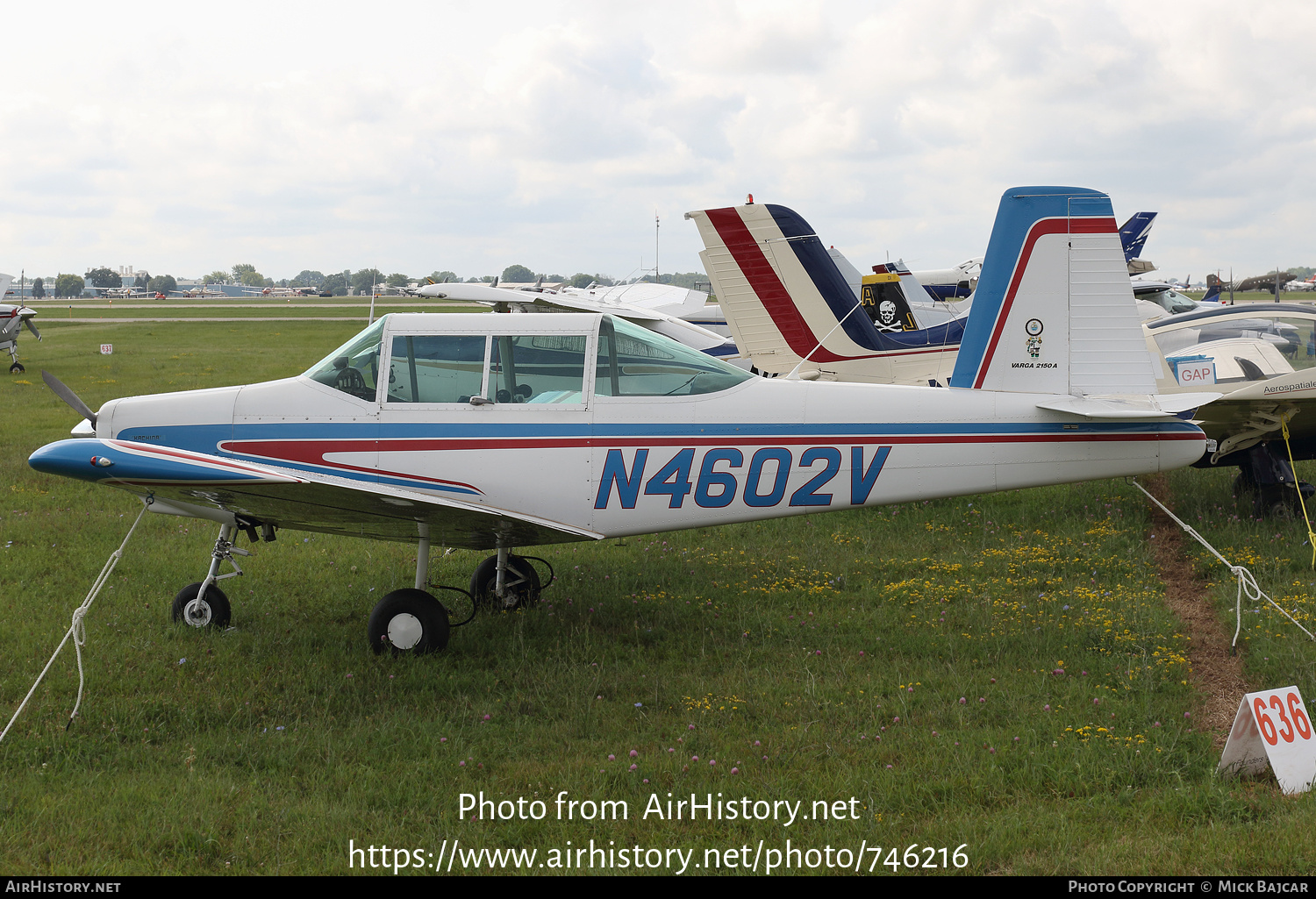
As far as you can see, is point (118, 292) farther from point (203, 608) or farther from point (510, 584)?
point (510, 584)

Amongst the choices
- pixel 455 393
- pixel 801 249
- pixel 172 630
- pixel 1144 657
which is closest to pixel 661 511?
pixel 455 393

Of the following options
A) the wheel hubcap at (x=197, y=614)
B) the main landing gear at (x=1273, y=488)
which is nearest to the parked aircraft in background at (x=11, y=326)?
the wheel hubcap at (x=197, y=614)

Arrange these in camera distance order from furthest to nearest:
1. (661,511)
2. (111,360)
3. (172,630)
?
1. (111,360)
2. (172,630)
3. (661,511)

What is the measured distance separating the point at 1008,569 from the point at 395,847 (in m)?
5.24

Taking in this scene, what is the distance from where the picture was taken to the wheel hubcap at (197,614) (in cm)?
615

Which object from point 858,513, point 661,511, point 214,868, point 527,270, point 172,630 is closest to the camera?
point 214,868

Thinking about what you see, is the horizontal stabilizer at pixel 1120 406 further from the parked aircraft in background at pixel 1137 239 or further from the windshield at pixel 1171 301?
the windshield at pixel 1171 301

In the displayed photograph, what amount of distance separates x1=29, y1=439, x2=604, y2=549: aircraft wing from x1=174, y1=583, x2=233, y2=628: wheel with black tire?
0.61 metres

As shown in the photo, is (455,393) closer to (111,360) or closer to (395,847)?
(395,847)

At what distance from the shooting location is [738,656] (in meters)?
5.67

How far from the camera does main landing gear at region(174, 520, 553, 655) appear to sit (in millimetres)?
5676

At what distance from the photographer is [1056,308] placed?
571 cm

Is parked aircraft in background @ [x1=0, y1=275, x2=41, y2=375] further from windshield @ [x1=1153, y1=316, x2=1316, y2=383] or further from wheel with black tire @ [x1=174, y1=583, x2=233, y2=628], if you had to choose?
windshield @ [x1=1153, y1=316, x2=1316, y2=383]

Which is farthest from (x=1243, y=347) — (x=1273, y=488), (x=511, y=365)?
(x=511, y=365)
